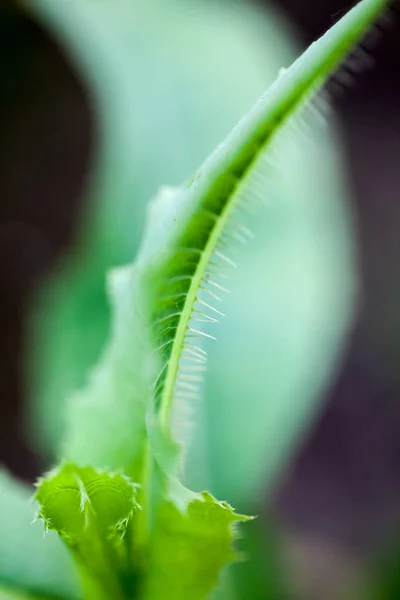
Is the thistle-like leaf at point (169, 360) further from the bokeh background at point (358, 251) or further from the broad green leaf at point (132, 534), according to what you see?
the bokeh background at point (358, 251)

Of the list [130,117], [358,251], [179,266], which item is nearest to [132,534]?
[179,266]

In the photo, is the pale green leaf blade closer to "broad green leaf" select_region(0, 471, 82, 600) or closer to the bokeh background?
"broad green leaf" select_region(0, 471, 82, 600)

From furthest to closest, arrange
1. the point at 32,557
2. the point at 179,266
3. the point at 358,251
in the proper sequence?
the point at 358,251, the point at 32,557, the point at 179,266

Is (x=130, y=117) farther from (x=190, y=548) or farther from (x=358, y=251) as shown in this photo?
(x=358, y=251)

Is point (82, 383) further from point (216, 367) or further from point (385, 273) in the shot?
point (385, 273)

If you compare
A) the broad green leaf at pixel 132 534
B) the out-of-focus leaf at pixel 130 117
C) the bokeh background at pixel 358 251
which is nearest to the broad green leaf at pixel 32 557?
the broad green leaf at pixel 132 534

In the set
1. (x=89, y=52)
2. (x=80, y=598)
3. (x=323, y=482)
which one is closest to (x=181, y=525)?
(x=80, y=598)
